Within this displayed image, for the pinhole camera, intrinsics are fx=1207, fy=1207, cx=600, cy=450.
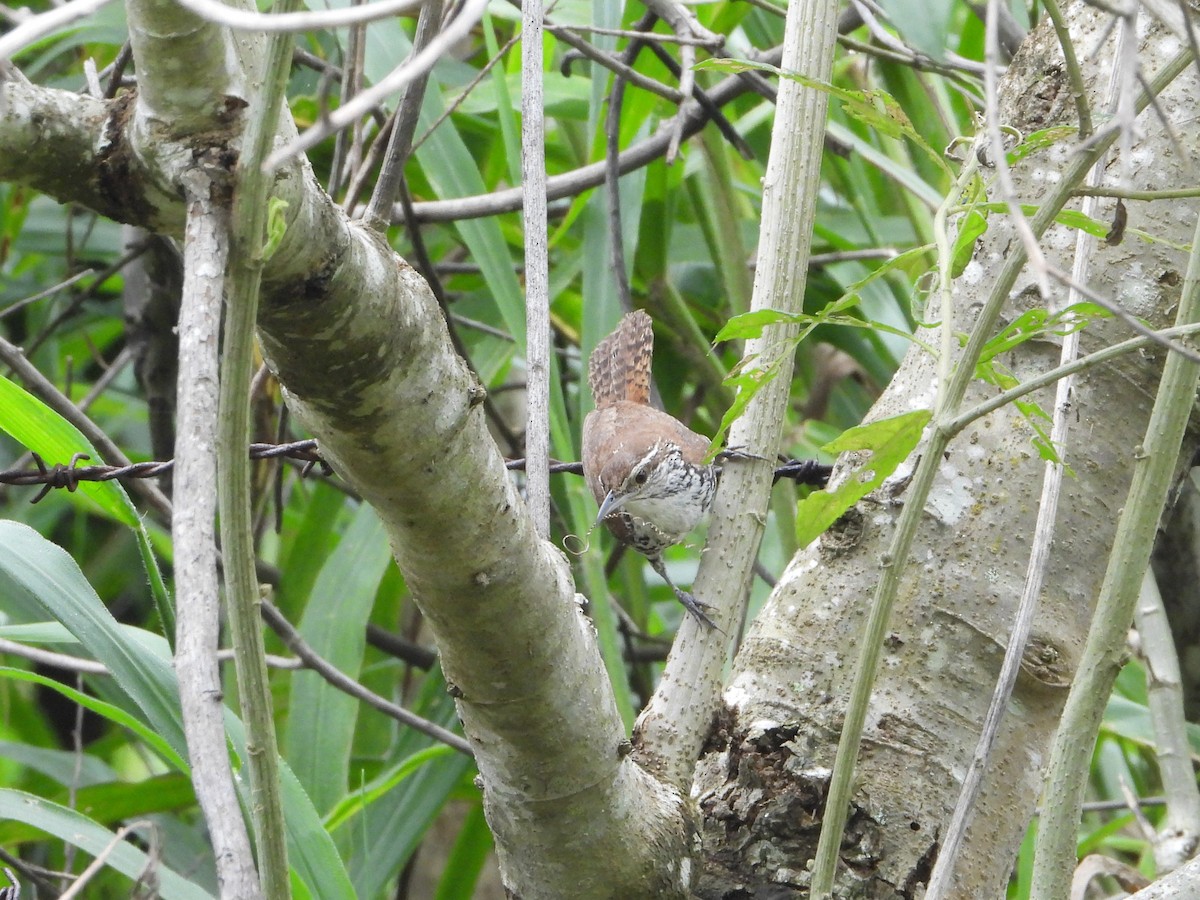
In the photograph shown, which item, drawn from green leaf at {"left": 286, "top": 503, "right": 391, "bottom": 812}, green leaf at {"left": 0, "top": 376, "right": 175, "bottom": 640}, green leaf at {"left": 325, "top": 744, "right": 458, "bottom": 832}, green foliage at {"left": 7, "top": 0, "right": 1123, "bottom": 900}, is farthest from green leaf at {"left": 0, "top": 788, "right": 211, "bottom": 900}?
green leaf at {"left": 286, "top": 503, "right": 391, "bottom": 812}

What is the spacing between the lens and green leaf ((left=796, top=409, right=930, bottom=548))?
130cm

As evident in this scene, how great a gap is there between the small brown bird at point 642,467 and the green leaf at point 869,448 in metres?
2.01

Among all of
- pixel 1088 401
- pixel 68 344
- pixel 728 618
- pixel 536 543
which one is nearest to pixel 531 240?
pixel 536 543

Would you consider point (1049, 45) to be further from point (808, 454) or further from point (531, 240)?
point (808, 454)

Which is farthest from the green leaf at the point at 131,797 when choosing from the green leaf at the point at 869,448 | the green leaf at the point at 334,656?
the green leaf at the point at 869,448

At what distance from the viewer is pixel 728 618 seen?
2193mm

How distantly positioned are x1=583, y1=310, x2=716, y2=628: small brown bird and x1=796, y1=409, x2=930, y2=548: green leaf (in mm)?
2013

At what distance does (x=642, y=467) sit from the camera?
3525mm

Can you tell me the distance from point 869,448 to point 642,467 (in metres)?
2.21

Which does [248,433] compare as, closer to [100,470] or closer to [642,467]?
[100,470]

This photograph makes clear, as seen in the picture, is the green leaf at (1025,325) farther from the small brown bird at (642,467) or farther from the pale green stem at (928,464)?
the small brown bird at (642,467)

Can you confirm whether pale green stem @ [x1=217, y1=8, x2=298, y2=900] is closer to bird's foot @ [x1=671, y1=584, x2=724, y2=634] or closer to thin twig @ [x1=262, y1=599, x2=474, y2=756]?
bird's foot @ [x1=671, y1=584, x2=724, y2=634]

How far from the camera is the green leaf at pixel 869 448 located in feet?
4.27

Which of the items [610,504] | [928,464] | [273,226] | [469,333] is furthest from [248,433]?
[469,333]
